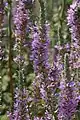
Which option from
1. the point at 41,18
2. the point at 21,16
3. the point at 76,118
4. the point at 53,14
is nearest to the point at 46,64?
the point at 41,18

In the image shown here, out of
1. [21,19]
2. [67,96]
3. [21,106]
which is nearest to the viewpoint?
[67,96]

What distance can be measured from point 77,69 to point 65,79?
88cm

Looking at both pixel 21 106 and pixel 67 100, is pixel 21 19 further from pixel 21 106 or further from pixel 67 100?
pixel 67 100

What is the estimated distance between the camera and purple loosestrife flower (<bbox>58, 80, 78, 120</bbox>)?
326 cm

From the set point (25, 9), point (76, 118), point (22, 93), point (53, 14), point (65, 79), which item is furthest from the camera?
point (53, 14)

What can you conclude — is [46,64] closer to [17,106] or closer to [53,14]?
[17,106]

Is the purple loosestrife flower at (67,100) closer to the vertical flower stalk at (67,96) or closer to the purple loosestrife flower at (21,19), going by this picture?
the vertical flower stalk at (67,96)

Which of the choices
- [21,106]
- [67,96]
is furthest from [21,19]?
[67,96]

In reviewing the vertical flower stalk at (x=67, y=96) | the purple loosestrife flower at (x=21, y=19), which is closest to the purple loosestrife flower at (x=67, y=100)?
the vertical flower stalk at (x=67, y=96)

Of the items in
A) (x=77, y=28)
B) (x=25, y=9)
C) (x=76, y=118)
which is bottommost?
(x=76, y=118)

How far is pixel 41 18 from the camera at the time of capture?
3486mm

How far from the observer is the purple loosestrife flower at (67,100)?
3.26 metres

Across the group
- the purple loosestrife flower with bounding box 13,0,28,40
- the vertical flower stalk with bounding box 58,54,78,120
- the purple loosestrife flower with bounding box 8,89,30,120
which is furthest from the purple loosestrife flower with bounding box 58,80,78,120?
the purple loosestrife flower with bounding box 13,0,28,40

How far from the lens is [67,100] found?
3270mm
